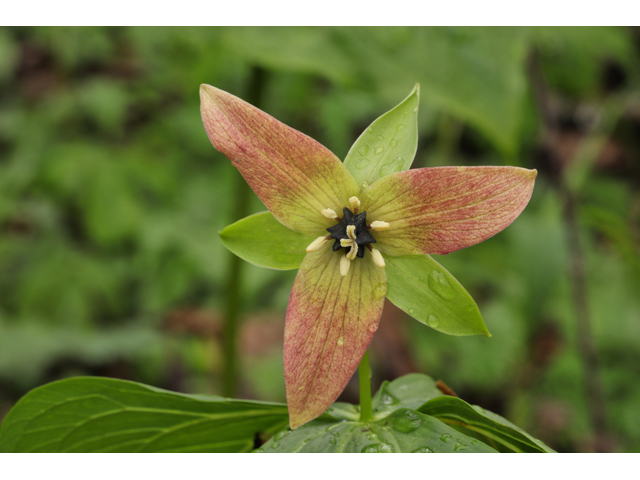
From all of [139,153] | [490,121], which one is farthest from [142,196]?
[490,121]

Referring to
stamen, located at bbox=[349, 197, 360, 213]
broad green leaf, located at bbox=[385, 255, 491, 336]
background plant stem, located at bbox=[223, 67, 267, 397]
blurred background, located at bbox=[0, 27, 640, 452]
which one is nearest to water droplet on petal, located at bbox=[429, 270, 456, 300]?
broad green leaf, located at bbox=[385, 255, 491, 336]

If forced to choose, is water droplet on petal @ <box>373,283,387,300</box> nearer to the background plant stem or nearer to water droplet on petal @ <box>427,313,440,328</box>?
water droplet on petal @ <box>427,313,440,328</box>

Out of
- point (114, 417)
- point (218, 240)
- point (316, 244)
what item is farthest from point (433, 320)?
point (218, 240)

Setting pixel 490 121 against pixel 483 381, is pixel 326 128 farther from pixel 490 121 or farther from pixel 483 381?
pixel 490 121

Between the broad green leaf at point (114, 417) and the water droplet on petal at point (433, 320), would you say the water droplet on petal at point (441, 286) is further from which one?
the broad green leaf at point (114, 417)

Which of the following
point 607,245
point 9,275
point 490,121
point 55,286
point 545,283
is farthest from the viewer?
point 607,245

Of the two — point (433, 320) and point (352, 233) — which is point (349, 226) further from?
point (433, 320)

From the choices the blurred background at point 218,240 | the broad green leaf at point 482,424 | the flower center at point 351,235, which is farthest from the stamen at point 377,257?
the blurred background at point 218,240
